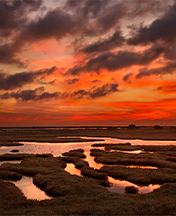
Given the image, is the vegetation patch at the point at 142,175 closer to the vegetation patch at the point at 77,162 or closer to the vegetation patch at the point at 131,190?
the vegetation patch at the point at 131,190

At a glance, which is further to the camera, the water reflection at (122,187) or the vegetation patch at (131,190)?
the water reflection at (122,187)

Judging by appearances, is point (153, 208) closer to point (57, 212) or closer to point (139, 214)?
point (139, 214)

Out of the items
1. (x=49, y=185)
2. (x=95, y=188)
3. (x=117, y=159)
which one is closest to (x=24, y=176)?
(x=49, y=185)

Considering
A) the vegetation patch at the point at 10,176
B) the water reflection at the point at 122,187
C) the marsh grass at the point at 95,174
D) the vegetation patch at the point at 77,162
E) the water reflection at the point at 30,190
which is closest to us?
the water reflection at the point at 30,190

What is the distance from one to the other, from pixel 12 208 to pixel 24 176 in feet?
48.0

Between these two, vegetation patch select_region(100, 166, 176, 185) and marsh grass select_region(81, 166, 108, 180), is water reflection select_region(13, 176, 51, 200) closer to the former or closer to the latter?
marsh grass select_region(81, 166, 108, 180)

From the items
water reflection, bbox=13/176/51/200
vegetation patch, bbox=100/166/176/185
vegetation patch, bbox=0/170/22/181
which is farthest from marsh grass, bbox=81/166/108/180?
vegetation patch, bbox=0/170/22/181

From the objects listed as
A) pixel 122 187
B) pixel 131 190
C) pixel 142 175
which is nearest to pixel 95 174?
pixel 122 187

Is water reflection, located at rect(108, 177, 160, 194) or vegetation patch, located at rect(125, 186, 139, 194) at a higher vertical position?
vegetation patch, located at rect(125, 186, 139, 194)

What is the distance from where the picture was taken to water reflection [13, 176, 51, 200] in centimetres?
2330

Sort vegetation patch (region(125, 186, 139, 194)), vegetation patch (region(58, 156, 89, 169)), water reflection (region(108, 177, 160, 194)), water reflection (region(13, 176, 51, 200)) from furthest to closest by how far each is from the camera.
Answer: vegetation patch (region(58, 156, 89, 169)) → water reflection (region(108, 177, 160, 194)) → vegetation patch (region(125, 186, 139, 194)) → water reflection (region(13, 176, 51, 200))

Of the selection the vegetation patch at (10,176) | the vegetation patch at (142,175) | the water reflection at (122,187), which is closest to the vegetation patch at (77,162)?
the vegetation patch at (142,175)

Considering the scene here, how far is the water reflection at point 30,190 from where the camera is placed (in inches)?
917

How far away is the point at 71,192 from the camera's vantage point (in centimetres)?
2278
